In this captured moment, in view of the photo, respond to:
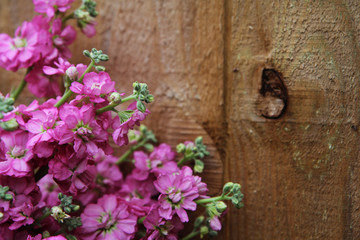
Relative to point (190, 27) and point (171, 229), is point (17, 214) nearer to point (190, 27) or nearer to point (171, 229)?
point (171, 229)

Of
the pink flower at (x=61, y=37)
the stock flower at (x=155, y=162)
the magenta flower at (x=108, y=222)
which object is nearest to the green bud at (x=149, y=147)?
the stock flower at (x=155, y=162)

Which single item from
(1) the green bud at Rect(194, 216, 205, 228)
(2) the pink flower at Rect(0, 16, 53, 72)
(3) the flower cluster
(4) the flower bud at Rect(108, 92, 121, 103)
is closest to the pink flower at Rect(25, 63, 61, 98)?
(2) the pink flower at Rect(0, 16, 53, 72)

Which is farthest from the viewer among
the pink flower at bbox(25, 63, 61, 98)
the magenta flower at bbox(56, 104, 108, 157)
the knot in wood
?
the pink flower at bbox(25, 63, 61, 98)

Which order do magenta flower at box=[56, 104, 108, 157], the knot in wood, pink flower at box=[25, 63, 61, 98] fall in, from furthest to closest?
1. pink flower at box=[25, 63, 61, 98]
2. the knot in wood
3. magenta flower at box=[56, 104, 108, 157]

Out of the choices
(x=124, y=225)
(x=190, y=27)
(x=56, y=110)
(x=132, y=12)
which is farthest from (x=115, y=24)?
(x=124, y=225)

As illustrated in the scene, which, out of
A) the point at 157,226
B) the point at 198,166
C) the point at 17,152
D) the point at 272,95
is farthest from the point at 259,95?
the point at 17,152

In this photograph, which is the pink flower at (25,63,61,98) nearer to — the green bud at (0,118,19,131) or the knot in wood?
the green bud at (0,118,19,131)

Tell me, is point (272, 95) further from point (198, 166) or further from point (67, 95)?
point (67, 95)
